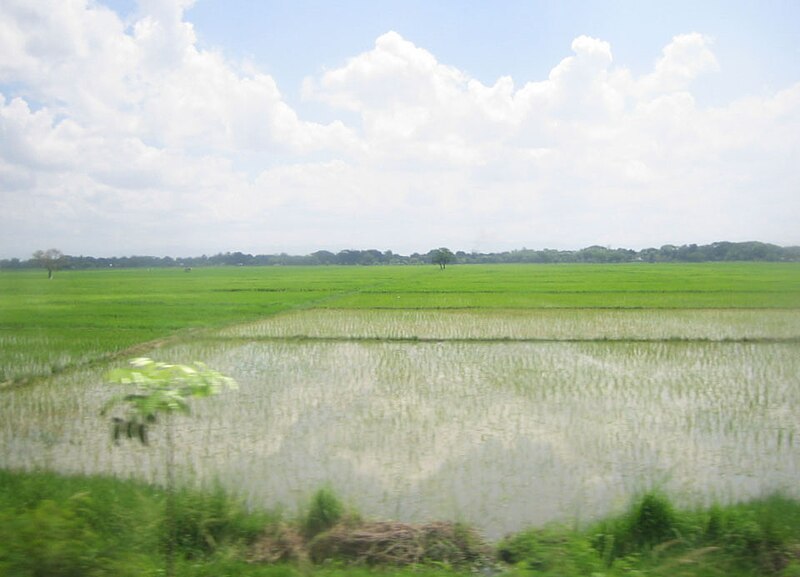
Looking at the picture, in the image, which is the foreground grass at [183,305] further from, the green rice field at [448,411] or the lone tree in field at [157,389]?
the lone tree in field at [157,389]

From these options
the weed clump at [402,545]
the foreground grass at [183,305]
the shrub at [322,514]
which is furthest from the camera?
the foreground grass at [183,305]

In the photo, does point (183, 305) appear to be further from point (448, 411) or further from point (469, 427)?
point (469, 427)

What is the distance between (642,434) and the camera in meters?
5.99

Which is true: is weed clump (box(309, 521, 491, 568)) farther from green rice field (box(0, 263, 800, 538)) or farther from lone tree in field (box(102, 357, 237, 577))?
lone tree in field (box(102, 357, 237, 577))

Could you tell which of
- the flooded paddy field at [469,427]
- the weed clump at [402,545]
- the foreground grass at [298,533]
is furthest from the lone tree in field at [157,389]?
the flooded paddy field at [469,427]

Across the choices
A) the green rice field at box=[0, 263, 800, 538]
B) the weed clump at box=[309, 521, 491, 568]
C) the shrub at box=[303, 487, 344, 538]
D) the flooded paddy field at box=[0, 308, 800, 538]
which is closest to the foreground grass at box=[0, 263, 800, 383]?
the green rice field at box=[0, 263, 800, 538]

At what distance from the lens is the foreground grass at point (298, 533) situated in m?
2.78

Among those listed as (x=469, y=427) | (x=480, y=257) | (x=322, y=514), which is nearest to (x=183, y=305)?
(x=469, y=427)

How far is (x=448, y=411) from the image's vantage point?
22.8 ft

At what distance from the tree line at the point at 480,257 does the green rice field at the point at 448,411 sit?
3.27m

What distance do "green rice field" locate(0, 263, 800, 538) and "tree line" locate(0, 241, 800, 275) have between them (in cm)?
327

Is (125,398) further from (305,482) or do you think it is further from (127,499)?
(305,482)

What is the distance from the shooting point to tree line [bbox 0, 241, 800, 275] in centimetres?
2003

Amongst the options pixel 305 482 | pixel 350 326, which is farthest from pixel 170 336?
pixel 305 482
